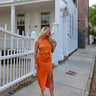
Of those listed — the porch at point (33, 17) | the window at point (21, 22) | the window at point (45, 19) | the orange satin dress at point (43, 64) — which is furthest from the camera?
the window at point (21, 22)

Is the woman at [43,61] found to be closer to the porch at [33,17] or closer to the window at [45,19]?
the porch at [33,17]

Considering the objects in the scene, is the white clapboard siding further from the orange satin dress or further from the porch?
the orange satin dress

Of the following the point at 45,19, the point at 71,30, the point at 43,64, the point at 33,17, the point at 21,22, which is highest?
the point at 33,17

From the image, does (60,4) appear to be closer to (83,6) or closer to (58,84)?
(58,84)

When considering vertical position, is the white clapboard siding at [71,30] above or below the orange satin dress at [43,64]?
above

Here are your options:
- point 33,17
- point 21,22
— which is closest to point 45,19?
point 33,17

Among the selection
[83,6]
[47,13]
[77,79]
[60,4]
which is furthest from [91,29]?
[77,79]

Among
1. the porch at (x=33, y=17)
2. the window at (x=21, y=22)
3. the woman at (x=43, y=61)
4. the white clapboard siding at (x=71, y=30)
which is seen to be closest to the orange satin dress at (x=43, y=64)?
the woman at (x=43, y=61)

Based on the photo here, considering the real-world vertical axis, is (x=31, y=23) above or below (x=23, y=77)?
above

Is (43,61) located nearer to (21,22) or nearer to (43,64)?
(43,64)

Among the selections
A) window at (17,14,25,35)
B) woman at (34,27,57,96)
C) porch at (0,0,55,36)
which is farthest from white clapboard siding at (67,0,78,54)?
woman at (34,27,57,96)

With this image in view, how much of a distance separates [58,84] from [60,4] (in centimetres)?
471

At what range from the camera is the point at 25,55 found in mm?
3844

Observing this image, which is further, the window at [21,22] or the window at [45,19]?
the window at [21,22]
